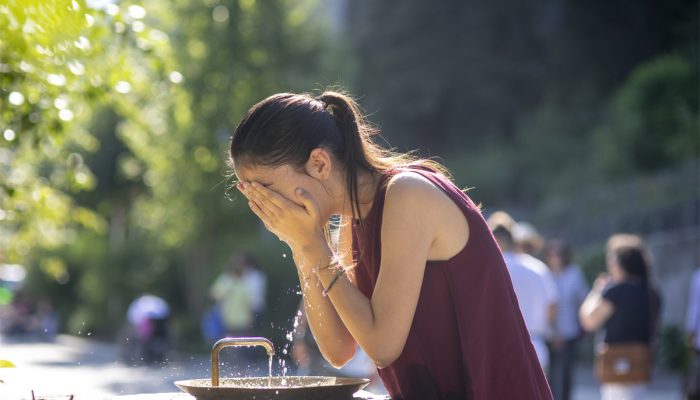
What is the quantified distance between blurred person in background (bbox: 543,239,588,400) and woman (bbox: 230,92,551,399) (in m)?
7.28

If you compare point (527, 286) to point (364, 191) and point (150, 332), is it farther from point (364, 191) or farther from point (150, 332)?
point (150, 332)

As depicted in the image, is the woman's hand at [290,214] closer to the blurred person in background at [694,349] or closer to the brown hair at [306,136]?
the brown hair at [306,136]

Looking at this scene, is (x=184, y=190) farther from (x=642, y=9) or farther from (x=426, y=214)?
(x=426, y=214)

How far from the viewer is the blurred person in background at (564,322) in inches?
399

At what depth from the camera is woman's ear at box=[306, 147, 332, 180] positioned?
2.89 m

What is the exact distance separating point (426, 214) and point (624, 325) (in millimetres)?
6035

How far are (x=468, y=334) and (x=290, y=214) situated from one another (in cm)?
52

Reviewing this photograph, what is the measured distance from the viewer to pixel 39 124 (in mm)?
4902

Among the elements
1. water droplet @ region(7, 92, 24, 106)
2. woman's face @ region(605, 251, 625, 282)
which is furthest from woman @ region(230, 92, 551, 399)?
woman's face @ region(605, 251, 625, 282)

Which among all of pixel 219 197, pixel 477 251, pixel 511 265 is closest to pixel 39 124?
pixel 477 251

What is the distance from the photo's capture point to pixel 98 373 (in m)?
16.1

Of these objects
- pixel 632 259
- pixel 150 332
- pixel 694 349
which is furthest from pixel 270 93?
pixel 694 349

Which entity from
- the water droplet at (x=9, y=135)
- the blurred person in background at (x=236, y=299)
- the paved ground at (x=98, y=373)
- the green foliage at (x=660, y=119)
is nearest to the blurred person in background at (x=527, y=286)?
the paved ground at (x=98, y=373)

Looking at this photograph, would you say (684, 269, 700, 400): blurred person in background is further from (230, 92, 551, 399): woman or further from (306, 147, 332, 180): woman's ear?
(306, 147, 332, 180): woman's ear
